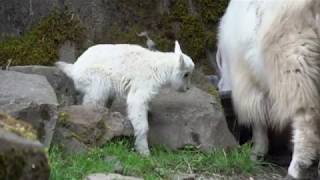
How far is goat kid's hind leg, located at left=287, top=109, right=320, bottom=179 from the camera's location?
5660mm

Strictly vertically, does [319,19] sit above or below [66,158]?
above

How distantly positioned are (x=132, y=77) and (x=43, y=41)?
1.58 meters

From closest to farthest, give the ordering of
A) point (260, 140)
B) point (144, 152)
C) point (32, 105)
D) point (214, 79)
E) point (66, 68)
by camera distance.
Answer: point (32, 105), point (144, 152), point (66, 68), point (260, 140), point (214, 79)

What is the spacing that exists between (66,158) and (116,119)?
76 cm

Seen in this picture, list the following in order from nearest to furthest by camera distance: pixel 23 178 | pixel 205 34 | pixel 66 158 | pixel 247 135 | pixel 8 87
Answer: pixel 23 178
pixel 66 158
pixel 8 87
pixel 247 135
pixel 205 34

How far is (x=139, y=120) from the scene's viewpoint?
6.11 m

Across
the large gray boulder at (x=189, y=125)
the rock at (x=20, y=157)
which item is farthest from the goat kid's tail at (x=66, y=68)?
the rock at (x=20, y=157)

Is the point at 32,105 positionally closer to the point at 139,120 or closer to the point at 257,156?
the point at 139,120

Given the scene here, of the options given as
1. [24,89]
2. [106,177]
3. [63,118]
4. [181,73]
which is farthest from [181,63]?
[106,177]

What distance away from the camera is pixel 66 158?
5.51 m

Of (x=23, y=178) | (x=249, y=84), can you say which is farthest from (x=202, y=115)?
(x=23, y=178)

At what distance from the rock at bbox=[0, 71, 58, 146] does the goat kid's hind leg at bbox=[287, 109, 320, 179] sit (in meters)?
1.81

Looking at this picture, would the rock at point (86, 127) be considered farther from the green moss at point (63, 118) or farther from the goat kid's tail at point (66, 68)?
the goat kid's tail at point (66, 68)

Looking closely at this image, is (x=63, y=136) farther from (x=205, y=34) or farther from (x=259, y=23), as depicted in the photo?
(x=205, y=34)
